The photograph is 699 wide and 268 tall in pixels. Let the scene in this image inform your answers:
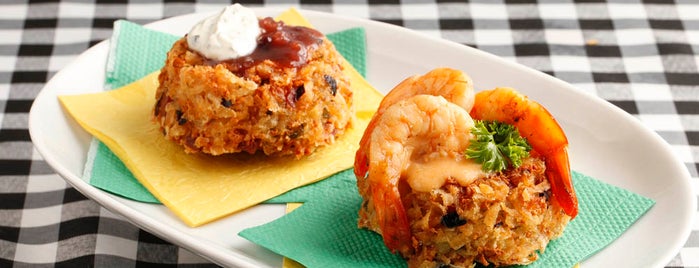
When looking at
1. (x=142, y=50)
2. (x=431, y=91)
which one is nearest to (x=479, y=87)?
(x=431, y=91)

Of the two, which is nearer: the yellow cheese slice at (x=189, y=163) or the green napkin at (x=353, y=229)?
the green napkin at (x=353, y=229)

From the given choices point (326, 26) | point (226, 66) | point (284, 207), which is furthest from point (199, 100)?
point (326, 26)

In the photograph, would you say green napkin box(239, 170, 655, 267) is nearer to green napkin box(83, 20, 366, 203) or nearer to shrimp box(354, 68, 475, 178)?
shrimp box(354, 68, 475, 178)

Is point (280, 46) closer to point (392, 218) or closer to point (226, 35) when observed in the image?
point (226, 35)

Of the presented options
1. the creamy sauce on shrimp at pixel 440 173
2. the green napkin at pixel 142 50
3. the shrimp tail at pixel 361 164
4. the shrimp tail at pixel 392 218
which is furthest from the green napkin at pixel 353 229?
the green napkin at pixel 142 50

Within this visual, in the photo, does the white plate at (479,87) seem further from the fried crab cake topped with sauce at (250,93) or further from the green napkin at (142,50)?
the fried crab cake topped with sauce at (250,93)
